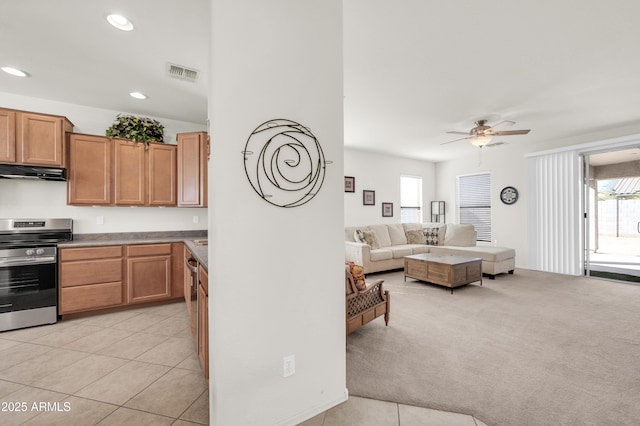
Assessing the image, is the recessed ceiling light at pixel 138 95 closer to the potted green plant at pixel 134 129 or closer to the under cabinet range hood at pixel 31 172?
the potted green plant at pixel 134 129

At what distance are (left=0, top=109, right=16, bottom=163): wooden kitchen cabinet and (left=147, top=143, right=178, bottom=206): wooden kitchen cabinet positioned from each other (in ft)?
4.15

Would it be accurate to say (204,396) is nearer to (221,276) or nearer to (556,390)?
(221,276)

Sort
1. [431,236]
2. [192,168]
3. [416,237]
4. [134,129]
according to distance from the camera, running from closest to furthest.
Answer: [134,129]
[192,168]
[431,236]
[416,237]

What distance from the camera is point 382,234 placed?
19.9 feet

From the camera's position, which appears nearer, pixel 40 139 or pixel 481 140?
pixel 40 139

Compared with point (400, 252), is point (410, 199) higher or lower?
higher

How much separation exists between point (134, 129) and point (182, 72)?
1.48 m

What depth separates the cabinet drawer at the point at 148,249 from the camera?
3365mm

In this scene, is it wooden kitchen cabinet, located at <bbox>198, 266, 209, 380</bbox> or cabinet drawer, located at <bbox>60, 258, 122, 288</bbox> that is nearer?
wooden kitchen cabinet, located at <bbox>198, 266, 209, 380</bbox>

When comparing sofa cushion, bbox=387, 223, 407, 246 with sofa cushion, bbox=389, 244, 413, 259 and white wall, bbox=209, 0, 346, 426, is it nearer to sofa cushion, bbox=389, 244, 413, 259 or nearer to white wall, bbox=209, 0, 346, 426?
sofa cushion, bbox=389, 244, 413, 259

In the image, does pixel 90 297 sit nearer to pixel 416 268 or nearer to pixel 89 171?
pixel 89 171

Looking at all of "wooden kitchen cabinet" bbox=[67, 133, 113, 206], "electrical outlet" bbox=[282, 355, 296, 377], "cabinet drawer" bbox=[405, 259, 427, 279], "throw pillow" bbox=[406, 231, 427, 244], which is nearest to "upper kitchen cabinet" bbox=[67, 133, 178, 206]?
"wooden kitchen cabinet" bbox=[67, 133, 113, 206]

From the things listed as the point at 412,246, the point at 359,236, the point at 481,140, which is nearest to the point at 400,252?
the point at 412,246

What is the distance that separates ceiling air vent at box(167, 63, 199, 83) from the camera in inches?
105
